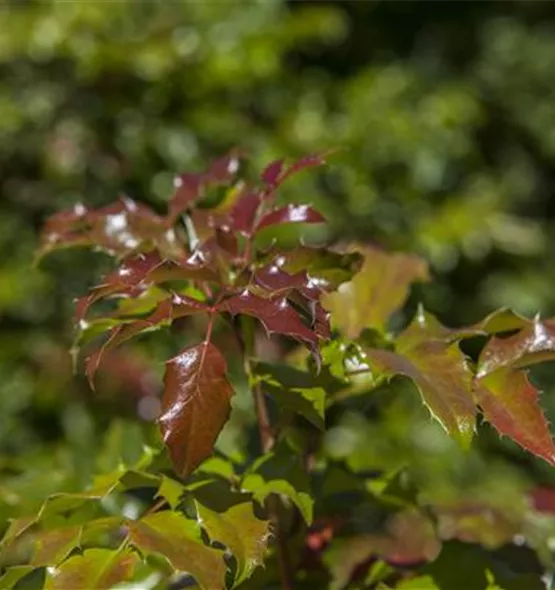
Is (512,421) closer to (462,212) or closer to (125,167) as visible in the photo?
(125,167)

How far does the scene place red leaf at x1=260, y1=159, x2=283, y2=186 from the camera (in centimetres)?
129

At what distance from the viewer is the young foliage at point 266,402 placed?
1.07 m

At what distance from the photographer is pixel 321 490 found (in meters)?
1.37

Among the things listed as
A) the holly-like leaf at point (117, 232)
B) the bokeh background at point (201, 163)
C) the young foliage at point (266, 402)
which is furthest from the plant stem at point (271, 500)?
the bokeh background at point (201, 163)

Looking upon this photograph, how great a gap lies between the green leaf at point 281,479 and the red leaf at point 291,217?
0.71ft

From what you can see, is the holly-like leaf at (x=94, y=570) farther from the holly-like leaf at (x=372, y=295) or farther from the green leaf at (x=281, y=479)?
the holly-like leaf at (x=372, y=295)

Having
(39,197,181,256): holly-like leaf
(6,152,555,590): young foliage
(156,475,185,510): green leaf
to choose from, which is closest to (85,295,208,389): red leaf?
(6,152,555,590): young foliage

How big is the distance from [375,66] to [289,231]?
1385mm

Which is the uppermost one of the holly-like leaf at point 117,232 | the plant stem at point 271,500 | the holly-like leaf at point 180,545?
the holly-like leaf at point 117,232

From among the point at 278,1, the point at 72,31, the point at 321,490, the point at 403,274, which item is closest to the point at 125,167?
the point at 72,31

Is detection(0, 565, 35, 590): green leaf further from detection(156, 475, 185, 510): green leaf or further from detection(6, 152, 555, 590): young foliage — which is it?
detection(156, 475, 185, 510): green leaf

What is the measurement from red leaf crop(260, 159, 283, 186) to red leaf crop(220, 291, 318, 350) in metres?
0.24

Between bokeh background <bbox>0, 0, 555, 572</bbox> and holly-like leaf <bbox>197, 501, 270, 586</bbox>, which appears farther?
bokeh background <bbox>0, 0, 555, 572</bbox>

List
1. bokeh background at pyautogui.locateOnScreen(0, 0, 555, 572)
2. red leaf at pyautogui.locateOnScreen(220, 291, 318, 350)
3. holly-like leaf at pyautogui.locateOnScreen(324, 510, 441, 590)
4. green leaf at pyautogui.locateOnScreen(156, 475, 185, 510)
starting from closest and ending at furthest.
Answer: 1. red leaf at pyautogui.locateOnScreen(220, 291, 318, 350)
2. green leaf at pyautogui.locateOnScreen(156, 475, 185, 510)
3. holly-like leaf at pyautogui.locateOnScreen(324, 510, 441, 590)
4. bokeh background at pyautogui.locateOnScreen(0, 0, 555, 572)
